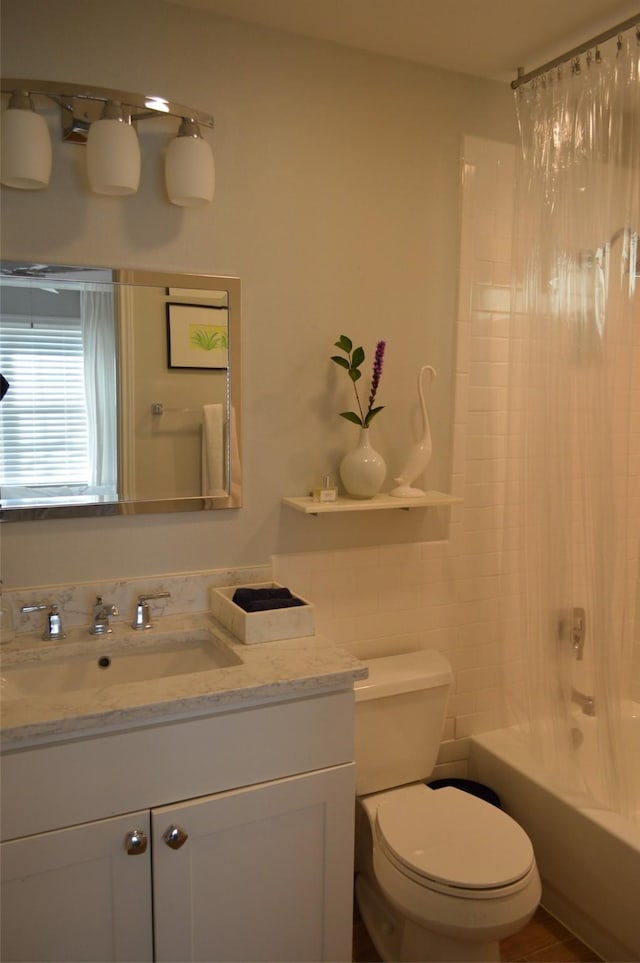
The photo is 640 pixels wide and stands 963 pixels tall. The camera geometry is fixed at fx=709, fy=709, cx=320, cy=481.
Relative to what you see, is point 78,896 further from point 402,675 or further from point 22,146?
point 22,146

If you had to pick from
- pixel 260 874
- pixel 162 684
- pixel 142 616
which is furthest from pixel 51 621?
pixel 260 874

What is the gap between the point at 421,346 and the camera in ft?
7.45

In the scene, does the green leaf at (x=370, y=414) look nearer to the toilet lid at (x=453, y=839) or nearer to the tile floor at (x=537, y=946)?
the toilet lid at (x=453, y=839)

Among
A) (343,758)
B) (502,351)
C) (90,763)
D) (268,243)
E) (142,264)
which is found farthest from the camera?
(502,351)

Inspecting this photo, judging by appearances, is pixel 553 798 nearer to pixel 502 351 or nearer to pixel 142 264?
pixel 502 351

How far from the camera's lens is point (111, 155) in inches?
65.9

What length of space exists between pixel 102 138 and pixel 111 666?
4.21 feet

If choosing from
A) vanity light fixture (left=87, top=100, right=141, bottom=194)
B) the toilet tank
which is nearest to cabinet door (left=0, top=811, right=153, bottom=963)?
the toilet tank

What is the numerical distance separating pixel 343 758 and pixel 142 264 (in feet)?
4.42

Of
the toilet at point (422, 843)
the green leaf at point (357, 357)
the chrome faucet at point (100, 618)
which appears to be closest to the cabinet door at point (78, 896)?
the chrome faucet at point (100, 618)

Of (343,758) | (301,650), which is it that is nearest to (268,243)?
(301,650)

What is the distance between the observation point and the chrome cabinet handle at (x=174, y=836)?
4.84 feet

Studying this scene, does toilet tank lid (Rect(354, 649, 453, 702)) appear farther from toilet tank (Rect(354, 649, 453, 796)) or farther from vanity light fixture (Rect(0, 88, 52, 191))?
vanity light fixture (Rect(0, 88, 52, 191))

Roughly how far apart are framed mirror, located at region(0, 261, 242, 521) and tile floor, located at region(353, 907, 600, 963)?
4.35 feet
